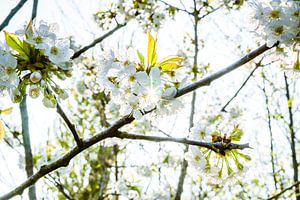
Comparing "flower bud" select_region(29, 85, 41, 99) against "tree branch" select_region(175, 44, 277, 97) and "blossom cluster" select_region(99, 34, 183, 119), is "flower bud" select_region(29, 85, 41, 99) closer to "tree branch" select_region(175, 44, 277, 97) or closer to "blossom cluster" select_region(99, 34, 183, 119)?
"blossom cluster" select_region(99, 34, 183, 119)

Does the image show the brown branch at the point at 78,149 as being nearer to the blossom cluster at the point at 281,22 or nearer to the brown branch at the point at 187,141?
the brown branch at the point at 187,141

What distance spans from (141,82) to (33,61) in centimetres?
38

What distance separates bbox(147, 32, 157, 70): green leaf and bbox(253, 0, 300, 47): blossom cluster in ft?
1.37

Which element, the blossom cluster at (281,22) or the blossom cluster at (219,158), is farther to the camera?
the blossom cluster at (219,158)

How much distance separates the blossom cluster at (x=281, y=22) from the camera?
3.94ft

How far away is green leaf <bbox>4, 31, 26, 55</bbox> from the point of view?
1094 millimetres

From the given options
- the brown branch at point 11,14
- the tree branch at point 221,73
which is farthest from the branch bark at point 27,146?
the tree branch at point 221,73

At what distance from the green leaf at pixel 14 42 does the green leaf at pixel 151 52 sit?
439mm

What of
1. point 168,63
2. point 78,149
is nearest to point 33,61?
point 78,149

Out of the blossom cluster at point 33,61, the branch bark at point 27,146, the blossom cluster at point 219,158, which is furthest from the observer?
the branch bark at point 27,146

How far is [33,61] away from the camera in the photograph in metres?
1.12

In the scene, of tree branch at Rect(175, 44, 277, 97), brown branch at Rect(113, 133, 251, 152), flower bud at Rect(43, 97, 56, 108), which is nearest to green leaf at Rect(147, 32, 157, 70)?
tree branch at Rect(175, 44, 277, 97)

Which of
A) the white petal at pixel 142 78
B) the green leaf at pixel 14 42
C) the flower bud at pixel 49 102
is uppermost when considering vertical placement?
the green leaf at pixel 14 42

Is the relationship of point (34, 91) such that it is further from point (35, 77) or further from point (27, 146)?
point (27, 146)
